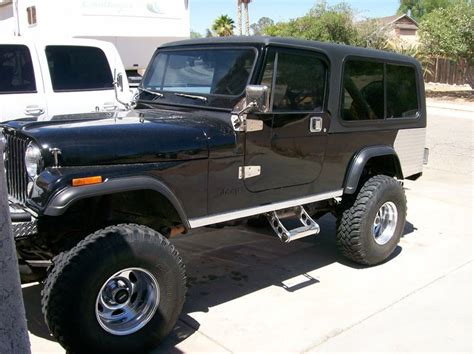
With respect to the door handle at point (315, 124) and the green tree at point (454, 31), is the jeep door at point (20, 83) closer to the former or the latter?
the door handle at point (315, 124)

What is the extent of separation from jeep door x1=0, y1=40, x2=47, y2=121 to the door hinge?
3588 mm

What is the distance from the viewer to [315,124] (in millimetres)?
4297

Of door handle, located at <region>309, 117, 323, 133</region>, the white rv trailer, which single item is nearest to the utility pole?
door handle, located at <region>309, 117, 323, 133</region>

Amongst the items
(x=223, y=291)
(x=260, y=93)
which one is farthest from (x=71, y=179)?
(x=223, y=291)

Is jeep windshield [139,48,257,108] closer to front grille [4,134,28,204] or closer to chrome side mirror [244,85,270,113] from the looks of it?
chrome side mirror [244,85,270,113]

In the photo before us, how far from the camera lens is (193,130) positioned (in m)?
3.57

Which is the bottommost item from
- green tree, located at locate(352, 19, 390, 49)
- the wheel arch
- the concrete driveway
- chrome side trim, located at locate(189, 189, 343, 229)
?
the concrete driveway

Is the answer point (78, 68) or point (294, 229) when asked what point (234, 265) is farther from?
point (78, 68)

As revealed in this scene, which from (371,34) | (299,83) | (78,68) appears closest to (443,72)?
(371,34)

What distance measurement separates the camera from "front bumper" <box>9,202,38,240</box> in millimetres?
2951

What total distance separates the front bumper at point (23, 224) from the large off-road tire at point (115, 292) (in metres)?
0.22

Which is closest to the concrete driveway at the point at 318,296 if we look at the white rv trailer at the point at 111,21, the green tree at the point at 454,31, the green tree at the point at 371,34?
the white rv trailer at the point at 111,21

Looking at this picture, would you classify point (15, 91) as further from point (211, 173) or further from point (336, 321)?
point (336, 321)

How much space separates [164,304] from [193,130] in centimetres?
113
